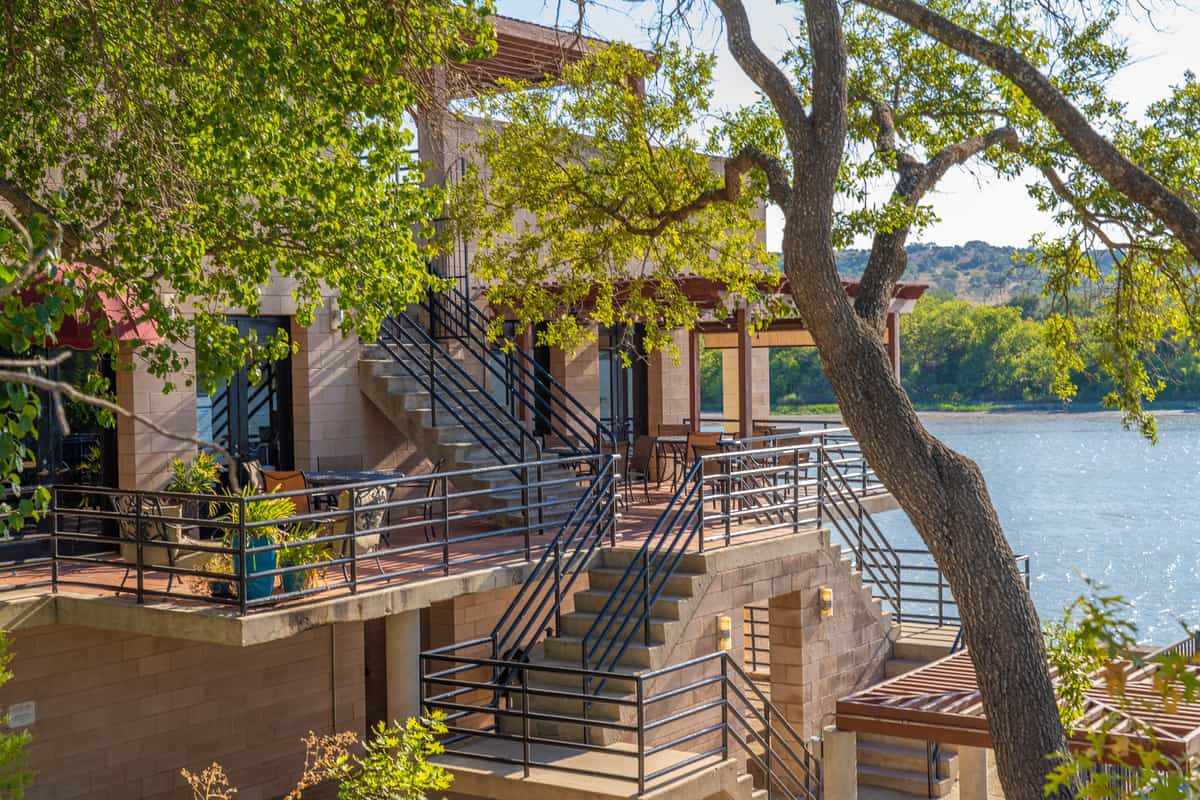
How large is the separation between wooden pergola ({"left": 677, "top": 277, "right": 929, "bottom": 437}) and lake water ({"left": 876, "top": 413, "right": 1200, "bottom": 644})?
9.03 meters

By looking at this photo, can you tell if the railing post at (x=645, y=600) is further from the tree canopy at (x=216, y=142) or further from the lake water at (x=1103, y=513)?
the lake water at (x=1103, y=513)

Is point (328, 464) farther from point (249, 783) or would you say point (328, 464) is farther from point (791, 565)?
point (791, 565)

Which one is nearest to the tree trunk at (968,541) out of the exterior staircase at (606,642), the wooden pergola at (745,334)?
the exterior staircase at (606,642)

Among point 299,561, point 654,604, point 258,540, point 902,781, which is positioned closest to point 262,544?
point 258,540

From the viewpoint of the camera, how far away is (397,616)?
1230 centimetres

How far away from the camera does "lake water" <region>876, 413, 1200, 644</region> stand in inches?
2000

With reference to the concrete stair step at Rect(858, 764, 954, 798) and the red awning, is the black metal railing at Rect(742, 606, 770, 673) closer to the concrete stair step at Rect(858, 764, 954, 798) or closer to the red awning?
the concrete stair step at Rect(858, 764, 954, 798)

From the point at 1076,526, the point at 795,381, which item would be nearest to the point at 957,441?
the point at 795,381

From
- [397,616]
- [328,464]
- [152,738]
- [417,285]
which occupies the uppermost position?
[417,285]

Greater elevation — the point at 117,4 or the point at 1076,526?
the point at 117,4

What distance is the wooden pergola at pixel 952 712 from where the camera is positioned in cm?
1107

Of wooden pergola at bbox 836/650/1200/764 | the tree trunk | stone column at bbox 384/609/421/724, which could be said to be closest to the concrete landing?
stone column at bbox 384/609/421/724

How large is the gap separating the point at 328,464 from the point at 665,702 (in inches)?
220

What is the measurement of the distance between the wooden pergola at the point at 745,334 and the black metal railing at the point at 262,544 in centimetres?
384
